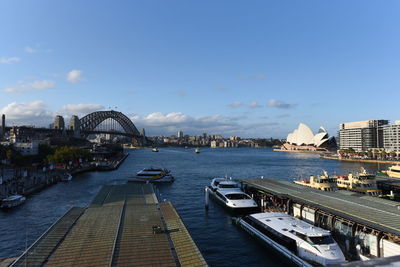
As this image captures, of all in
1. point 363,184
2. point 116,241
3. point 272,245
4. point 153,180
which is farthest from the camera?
point 153,180

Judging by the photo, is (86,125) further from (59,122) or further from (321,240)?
(321,240)

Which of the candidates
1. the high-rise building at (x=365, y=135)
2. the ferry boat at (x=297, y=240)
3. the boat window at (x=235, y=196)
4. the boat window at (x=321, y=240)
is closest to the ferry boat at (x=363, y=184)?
the boat window at (x=235, y=196)

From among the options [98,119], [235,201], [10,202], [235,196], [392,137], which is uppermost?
[98,119]

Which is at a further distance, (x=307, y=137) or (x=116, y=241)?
(x=307, y=137)

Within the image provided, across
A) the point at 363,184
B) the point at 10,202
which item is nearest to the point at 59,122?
the point at 10,202

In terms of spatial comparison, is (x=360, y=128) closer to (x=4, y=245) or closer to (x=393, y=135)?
(x=393, y=135)

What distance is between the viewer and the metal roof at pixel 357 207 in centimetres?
1412

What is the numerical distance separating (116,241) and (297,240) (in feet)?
28.7

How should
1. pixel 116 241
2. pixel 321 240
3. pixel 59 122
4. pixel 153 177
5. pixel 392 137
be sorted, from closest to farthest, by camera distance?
1. pixel 116 241
2. pixel 321 240
3. pixel 153 177
4. pixel 392 137
5. pixel 59 122

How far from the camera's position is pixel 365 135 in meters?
151

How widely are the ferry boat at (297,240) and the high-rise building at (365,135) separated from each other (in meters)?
150

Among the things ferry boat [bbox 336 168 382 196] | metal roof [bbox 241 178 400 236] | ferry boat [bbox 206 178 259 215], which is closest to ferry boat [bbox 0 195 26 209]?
ferry boat [bbox 206 178 259 215]

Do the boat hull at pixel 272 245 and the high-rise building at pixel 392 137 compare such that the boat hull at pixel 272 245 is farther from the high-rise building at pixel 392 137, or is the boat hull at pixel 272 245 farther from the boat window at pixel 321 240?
the high-rise building at pixel 392 137

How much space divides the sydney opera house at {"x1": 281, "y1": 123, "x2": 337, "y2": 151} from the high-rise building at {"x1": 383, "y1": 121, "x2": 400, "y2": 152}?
94.1 feet
